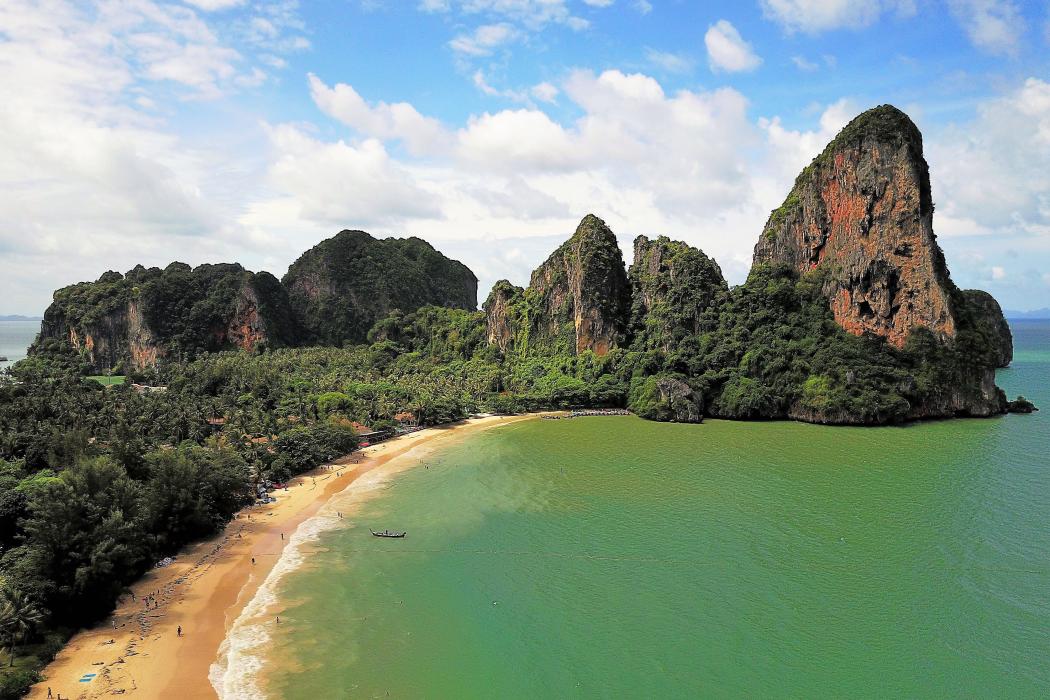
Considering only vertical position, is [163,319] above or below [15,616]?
above

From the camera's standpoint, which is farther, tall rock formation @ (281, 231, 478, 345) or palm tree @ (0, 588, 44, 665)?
tall rock formation @ (281, 231, 478, 345)

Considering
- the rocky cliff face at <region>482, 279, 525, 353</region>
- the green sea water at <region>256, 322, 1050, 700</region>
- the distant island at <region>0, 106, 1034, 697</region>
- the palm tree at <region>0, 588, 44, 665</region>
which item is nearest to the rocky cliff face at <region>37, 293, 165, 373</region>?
the distant island at <region>0, 106, 1034, 697</region>

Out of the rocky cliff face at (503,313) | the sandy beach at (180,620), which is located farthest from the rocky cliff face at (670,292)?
the sandy beach at (180,620)

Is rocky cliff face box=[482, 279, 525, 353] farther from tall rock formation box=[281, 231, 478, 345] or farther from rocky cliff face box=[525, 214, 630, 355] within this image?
tall rock formation box=[281, 231, 478, 345]

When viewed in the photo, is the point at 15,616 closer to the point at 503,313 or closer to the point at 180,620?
the point at 180,620

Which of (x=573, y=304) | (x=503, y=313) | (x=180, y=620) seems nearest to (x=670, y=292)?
(x=573, y=304)

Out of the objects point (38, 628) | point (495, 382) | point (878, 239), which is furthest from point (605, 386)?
point (38, 628)

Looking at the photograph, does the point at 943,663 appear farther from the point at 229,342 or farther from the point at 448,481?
the point at 229,342
